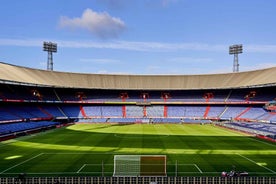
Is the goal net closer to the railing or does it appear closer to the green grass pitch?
the green grass pitch

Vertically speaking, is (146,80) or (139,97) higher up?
(146,80)

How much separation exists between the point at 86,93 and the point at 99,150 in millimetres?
59140

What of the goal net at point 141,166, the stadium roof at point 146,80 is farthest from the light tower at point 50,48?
the goal net at point 141,166

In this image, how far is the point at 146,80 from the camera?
9638cm

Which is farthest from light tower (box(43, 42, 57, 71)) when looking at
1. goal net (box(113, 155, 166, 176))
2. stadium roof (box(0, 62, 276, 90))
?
goal net (box(113, 155, 166, 176))

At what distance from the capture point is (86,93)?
302 ft

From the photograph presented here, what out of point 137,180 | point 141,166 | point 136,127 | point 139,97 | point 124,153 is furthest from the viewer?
point 139,97

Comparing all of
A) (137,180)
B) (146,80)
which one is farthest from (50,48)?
(137,180)

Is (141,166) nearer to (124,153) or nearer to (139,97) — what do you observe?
(124,153)

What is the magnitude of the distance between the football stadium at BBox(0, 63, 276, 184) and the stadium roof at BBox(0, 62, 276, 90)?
0.36 meters

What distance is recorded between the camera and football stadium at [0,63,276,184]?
24344 mm

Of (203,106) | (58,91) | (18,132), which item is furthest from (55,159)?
(203,106)

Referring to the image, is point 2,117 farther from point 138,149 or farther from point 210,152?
point 210,152

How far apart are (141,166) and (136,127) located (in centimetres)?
4289
